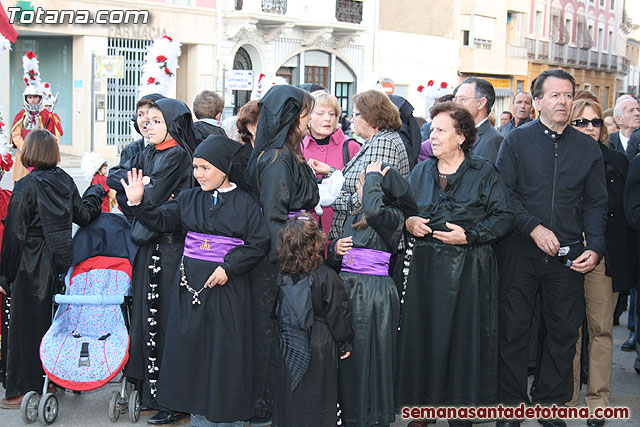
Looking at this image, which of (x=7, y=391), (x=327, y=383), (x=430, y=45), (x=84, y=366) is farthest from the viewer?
(x=430, y=45)

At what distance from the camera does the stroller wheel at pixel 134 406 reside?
17.5ft

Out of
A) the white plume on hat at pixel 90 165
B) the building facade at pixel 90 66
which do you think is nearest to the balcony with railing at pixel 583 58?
the building facade at pixel 90 66

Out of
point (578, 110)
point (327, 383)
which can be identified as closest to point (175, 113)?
point (327, 383)

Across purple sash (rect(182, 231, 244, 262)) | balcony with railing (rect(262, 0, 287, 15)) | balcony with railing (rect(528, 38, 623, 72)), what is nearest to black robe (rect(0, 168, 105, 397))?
purple sash (rect(182, 231, 244, 262))

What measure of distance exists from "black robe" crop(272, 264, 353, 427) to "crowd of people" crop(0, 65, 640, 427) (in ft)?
0.04

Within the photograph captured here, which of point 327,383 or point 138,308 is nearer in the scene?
point 327,383

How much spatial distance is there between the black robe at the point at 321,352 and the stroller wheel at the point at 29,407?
5.66 feet

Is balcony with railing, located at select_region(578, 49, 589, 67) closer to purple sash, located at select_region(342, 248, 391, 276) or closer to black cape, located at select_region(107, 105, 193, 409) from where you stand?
black cape, located at select_region(107, 105, 193, 409)

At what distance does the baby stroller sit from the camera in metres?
5.17

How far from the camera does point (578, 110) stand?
19.0ft

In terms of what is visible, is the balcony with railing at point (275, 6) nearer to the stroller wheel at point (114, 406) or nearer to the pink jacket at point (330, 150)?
the pink jacket at point (330, 150)

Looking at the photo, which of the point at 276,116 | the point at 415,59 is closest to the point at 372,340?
the point at 276,116

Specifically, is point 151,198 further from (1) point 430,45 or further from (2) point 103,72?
(1) point 430,45

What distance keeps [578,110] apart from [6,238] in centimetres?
412
